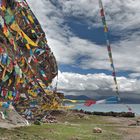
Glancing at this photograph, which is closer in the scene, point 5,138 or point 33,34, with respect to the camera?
point 5,138

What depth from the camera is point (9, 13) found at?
65.0 m

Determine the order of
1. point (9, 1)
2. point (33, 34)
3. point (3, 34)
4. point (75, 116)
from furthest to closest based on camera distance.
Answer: point (75, 116)
point (33, 34)
point (9, 1)
point (3, 34)

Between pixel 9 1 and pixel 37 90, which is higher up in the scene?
pixel 9 1

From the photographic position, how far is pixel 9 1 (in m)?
69.3

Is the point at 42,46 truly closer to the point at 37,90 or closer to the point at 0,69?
the point at 37,90

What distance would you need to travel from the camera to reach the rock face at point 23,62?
57.2 meters

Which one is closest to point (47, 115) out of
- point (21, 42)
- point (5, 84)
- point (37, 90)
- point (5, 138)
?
point (37, 90)

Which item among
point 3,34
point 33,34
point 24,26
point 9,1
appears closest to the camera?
point 3,34

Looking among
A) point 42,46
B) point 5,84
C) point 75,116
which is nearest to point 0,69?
point 5,84

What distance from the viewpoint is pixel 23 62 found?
68.8 metres

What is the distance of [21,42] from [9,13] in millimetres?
9684

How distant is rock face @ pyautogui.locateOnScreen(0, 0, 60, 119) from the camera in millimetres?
A: 57219

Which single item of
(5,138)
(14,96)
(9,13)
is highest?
(9,13)

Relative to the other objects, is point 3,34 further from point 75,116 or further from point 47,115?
point 75,116
